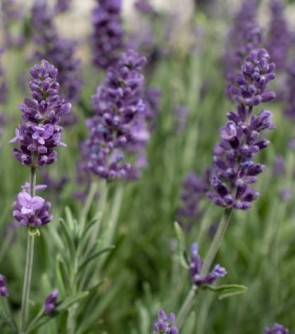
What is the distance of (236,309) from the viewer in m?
3.82

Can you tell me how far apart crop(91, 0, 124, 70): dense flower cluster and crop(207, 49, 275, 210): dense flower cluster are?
1481mm

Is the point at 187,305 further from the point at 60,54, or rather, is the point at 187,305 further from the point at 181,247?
the point at 60,54

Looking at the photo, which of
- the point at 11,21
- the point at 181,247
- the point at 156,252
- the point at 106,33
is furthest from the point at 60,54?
the point at 11,21

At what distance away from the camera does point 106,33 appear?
11.7ft

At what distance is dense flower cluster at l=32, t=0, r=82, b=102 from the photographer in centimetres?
366

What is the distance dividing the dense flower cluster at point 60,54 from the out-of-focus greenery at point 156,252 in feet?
1.19

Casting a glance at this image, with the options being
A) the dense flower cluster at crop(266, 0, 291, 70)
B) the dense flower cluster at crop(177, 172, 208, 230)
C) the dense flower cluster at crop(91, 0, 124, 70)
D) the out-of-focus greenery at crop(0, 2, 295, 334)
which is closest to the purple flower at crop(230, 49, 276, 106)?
the out-of-focus greenery at crop(0, 2, 295, 334)

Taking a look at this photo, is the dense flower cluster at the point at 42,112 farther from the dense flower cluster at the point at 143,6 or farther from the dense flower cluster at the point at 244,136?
the dense flower cluster at the point at 143,6

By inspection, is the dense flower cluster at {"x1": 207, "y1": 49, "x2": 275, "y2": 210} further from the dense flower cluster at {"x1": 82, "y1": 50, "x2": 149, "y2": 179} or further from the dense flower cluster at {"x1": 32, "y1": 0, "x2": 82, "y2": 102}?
the dense flower cluster at {"x1": 32, "y1": 0, "x2": 82, "y2": 102}

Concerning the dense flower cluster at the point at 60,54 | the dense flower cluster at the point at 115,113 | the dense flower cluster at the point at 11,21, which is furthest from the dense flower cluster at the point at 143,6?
the dense flower cluster at the point at 115,113

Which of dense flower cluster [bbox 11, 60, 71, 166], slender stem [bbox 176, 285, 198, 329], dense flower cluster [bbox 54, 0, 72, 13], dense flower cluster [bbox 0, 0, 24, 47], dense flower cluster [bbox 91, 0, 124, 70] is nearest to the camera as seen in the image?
dense flower cluster [bbox 11, 60, 71, 166]

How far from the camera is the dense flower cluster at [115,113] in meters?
2.61

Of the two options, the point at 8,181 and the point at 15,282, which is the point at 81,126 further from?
the point at 15,282

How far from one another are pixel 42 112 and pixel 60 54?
187cm
